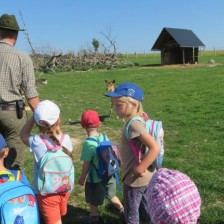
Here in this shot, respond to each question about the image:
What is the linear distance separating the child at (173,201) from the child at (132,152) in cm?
107

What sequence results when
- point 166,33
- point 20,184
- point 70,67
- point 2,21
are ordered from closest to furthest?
point 20,184 < point 2,21 < point 70,67 < point 166,33

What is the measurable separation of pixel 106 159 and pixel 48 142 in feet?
2.50

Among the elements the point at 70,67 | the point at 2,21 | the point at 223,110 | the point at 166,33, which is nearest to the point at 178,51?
the point at 166,33

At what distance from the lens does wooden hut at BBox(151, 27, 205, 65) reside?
3927cm

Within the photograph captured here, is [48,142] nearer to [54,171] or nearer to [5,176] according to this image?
[54,171]

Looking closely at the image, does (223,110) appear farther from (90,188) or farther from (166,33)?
(166,33)

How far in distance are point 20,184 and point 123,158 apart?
102 cm

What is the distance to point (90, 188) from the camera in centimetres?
403

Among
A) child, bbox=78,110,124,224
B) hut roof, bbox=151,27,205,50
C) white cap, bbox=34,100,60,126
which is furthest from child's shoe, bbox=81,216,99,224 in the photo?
hut roof, bbox=151,27,205,50

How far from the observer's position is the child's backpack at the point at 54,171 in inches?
129

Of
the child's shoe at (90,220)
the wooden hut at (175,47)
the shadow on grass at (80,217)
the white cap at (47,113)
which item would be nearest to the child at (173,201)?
the white cap at (47,113)

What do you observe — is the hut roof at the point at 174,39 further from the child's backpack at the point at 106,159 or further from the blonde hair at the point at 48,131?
the blonde hair at the point at 48,131

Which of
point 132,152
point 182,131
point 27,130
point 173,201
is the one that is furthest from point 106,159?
point 182,131

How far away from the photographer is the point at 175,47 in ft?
131
